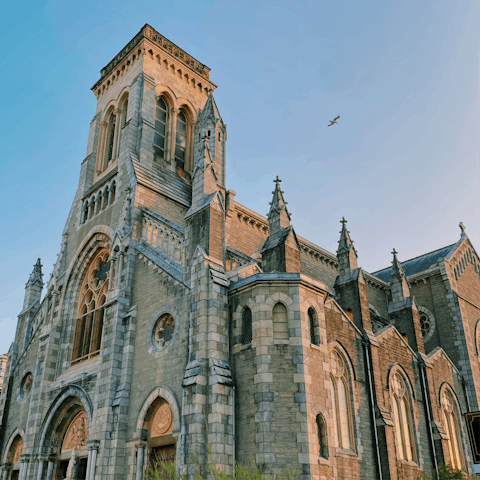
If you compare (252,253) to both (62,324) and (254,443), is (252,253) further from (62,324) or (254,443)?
(254,443)

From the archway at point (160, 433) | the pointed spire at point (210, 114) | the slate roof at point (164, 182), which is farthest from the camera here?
the pointed spire at point (210, 114)

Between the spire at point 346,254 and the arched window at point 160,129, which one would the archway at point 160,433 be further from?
the arched window at point 160,129

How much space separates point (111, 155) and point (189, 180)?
4.81 metres

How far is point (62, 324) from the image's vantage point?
85.1 ft

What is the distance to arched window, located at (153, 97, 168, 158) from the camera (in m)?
28.9

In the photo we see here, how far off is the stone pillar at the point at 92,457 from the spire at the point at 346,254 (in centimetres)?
1355

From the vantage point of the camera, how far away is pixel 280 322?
17.5 metres

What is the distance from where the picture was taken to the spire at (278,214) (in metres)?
21.9

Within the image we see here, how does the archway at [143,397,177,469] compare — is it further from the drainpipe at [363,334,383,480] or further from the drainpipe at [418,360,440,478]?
the drainpipe at [418,360,440,478]

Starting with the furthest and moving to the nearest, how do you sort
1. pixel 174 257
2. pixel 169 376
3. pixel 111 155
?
pixel 111 155 → pixel 174 257 → pixel 169 376

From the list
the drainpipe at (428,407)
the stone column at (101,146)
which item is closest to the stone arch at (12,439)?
the stone column at (101,146)

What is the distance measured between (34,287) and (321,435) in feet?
68.6

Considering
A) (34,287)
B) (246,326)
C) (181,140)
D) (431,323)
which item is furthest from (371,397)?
(34,287)

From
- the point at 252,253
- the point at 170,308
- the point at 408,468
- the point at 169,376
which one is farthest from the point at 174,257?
the point at 408,468
